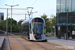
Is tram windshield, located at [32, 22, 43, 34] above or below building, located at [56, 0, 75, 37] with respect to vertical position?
below

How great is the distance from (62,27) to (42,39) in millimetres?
13679

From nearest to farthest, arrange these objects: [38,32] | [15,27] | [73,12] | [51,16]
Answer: [38,32]
[73,12]
[51,16]
[15,27]

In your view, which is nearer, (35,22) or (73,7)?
(35,22)

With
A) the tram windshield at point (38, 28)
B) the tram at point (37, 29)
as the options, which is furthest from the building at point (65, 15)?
the tram windshield at point (38, 28)

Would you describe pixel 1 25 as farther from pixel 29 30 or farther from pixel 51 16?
pixel 29 30

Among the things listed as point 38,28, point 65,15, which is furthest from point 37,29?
point 65,15

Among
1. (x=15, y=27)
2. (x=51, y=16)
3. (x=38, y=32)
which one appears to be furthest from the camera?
(x=15, y=27)

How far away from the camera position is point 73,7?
39.3 meters

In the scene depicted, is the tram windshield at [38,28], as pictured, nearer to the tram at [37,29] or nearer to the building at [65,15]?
the tram at [37,29]

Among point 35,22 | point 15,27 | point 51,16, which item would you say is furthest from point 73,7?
point 15,27

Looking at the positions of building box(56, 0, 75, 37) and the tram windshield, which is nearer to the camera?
the tram windshield

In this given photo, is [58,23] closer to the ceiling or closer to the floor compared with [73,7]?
closer to the floor

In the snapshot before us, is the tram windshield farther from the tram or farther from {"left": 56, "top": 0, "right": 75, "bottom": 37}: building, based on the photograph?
{"left": 56, "top": 0, "right": 75, "bottom": 37}: building

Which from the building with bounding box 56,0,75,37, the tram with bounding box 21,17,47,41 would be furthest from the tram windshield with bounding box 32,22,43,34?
the building with bounding box 56,0,75,37
